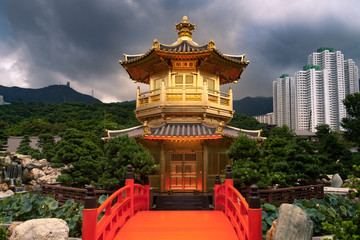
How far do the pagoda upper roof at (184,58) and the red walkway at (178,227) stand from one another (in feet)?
28.4

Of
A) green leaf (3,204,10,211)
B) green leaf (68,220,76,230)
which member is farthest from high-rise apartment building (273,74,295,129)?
green leaf (3,204,10,211)

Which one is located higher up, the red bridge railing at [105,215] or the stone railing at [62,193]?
the red bridge railing at [105,215]

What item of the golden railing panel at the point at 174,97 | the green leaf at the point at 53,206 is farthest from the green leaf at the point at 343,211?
the green leaf at the point at 53,206

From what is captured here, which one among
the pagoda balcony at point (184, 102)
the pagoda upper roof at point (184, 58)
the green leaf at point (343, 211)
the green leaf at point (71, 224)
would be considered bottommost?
the green leaf at point (71, 224)

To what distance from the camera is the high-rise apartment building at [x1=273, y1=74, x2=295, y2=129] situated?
8776 centimetres

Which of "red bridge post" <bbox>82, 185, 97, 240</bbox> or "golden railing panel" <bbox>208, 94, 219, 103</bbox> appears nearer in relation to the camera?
"red bridge post" <bbox>82, 185, 97, 240</bbox>

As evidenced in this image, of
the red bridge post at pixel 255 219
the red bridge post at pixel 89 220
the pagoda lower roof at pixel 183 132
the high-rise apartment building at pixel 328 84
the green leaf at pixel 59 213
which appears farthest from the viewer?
the high-rise apartment building at pixel 328 84

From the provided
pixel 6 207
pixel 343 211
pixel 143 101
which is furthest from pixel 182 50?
pixel 6 207

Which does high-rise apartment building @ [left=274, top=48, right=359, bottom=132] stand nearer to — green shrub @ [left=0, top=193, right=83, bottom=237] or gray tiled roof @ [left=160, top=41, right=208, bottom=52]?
gray tiled roof @ [left=160, top=41, right=208, bottom=52]

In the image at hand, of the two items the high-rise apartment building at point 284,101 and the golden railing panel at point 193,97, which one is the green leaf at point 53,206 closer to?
the golden railing panel at point 193,97

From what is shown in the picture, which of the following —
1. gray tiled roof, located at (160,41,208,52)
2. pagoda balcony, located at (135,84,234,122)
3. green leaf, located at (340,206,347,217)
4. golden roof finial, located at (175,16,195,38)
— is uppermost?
golden roof finial, located at (175,16,195,38)

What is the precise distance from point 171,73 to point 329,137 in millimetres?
20103

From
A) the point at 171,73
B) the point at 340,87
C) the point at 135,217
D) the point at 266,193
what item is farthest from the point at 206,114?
the point at 340,87

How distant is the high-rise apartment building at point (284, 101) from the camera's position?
3455 inches
